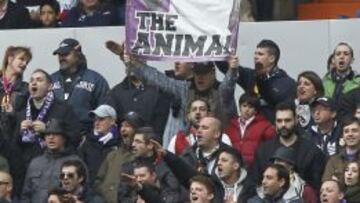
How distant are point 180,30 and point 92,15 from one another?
99.8 inches

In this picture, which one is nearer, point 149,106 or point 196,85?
point 196,85

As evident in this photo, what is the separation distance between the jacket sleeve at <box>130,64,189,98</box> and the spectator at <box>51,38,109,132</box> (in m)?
0.66

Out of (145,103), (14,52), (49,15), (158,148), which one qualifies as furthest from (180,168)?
(49,15)

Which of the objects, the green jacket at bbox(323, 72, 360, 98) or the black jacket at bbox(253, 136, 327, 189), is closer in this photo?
the black jacket at bbox(253, 136, 327, 189)

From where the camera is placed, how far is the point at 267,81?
25.1m

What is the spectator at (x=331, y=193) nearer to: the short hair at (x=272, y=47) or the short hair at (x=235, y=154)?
the short hair at (x=235, y=154)

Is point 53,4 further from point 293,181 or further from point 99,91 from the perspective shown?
point 293,181

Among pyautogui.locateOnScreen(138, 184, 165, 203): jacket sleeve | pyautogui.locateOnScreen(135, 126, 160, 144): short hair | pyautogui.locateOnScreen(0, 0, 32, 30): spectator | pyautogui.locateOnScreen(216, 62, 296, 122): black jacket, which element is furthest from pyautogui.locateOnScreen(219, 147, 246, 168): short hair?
pyautogui.locateOnScreen(0, 0, 32, 30): spectator

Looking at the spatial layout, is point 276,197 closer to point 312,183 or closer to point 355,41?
point 312,183

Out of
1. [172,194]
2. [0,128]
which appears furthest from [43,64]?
[172,194]

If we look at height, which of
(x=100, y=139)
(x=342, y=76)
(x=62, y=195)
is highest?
(x=342, y=76)

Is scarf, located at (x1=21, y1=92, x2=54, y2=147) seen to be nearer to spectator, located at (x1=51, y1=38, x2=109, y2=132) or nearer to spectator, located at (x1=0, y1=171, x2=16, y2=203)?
spectator, located at (x1=51, y1=38, x2=109, y2=132)

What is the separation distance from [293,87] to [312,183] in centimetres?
167

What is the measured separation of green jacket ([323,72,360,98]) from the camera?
25.4 metres
